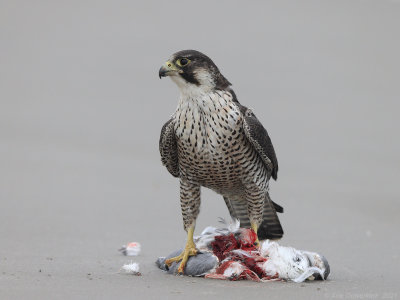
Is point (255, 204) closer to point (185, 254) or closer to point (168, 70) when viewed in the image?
point (185, 254)

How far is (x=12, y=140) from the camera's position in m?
9.46

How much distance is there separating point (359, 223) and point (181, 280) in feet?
10.3

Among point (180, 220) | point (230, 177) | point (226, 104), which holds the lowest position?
point (180, 220)

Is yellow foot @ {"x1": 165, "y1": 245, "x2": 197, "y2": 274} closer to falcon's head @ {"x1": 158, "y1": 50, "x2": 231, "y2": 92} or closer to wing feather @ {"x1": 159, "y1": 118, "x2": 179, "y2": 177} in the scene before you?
wing feather @ {"x1": 159, "y1": 118, "x2": 179, "y2": 177}

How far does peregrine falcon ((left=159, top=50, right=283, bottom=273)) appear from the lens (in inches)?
195

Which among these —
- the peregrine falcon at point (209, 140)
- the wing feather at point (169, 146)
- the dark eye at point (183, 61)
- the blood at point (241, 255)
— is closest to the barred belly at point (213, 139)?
the peregrine falcon at point (209, 140)

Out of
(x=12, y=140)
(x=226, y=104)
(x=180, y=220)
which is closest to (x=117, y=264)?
(x=226, y=104)

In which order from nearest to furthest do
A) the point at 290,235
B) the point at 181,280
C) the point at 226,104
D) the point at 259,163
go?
the point at 181,280 → the point at 226,104 → the point at 259,163 → the point at 290,235

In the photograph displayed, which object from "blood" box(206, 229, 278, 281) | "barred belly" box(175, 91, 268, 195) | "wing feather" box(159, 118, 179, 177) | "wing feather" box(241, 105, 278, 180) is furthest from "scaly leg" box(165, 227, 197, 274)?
"wing feather" box(241, 105, 278, 180)

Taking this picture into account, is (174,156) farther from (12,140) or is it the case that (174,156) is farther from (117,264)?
(12,140)

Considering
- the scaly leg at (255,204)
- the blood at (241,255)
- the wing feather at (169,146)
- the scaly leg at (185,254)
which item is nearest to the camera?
the blood at (241,255)

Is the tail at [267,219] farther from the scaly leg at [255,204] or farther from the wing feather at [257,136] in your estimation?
the wing feather at [257,136]

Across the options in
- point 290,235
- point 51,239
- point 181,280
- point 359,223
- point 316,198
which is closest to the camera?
point 181,280

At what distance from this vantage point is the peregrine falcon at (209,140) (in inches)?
195
